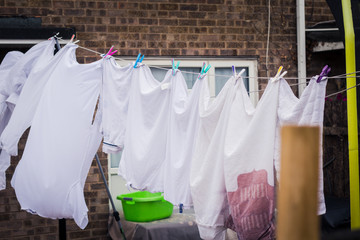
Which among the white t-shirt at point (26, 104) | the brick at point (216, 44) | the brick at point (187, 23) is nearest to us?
the white t-shirt at point (26, 104)

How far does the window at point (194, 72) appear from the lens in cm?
644

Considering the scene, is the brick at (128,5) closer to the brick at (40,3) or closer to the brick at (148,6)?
the brick at (148,6)

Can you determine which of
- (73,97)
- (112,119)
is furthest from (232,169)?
(73,97)

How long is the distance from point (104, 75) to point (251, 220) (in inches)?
67.5

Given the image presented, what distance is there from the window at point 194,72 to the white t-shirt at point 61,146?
6.94 feet

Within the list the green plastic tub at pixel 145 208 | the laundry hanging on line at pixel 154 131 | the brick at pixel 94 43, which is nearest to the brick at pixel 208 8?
the brick at pixel 94 43

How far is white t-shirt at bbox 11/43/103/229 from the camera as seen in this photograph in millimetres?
4152

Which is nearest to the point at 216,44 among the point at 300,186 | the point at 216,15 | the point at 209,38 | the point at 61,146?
the point at 209,38

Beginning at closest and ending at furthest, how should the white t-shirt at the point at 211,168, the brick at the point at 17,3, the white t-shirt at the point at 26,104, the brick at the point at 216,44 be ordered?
the white t-shirt at the point at 211,168 < the white t-shirt at the point at 26,104 < the brick at the point at 17,3 < the brick at the point at 216,44

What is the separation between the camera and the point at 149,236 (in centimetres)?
559

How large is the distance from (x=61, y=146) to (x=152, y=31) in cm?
264

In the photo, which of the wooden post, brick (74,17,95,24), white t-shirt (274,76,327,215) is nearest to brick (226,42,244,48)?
brick (74,17,95,24)

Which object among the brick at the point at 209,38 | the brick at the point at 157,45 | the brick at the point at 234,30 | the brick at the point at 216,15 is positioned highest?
the brick at the point at 216,15

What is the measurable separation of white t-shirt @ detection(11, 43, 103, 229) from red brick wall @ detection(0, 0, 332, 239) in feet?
6.45
